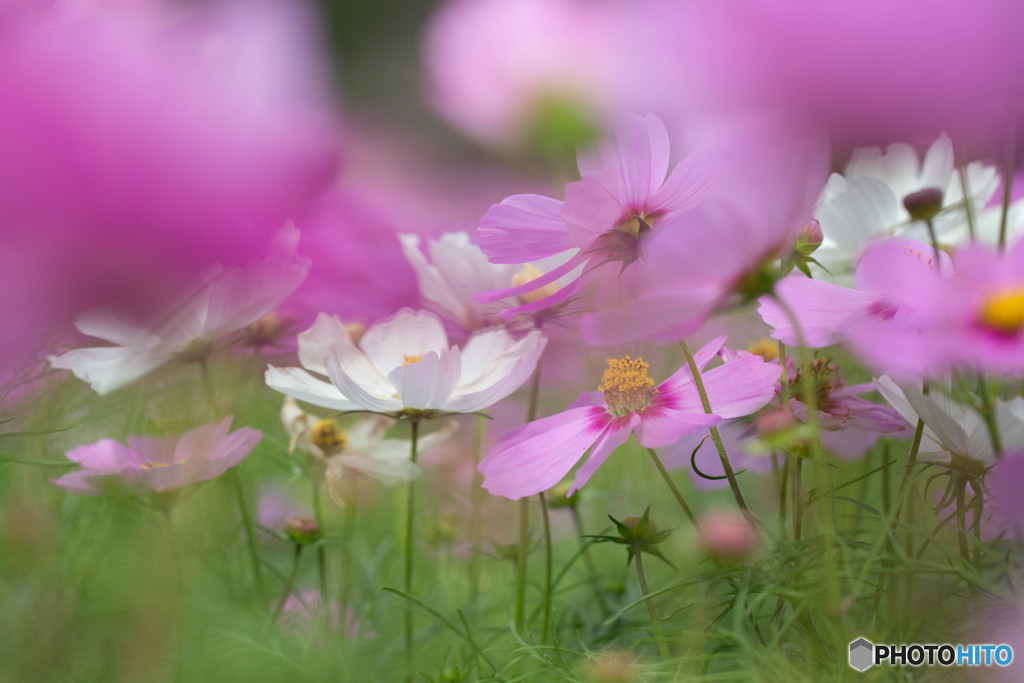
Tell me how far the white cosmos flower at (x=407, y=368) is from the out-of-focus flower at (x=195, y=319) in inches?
1.5

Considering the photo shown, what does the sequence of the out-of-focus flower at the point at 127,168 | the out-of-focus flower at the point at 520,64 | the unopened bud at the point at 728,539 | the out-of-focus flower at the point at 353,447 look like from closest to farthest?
the out-of-focus flower at the point at 127,168 → the unopened bud at the point at 728,539 → the out-of-focus flower at the point at 353,447 → the out-of-focus flower at the point at 520,64

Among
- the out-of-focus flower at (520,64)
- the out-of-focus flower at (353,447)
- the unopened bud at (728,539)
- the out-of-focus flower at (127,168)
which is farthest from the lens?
the out-of-focus flower at (520,64)

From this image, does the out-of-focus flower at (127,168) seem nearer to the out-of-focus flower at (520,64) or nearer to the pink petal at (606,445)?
the pink petal at (606,445)

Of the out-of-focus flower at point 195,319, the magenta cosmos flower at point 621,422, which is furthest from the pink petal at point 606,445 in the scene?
the out-of-focus flower at point 195,319

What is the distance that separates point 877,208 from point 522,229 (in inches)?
7.1

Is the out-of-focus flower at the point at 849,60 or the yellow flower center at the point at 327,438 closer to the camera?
the out-of-focus flower at the point at 849,60

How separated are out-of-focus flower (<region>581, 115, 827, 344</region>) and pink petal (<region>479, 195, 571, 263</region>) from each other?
0.06 meters

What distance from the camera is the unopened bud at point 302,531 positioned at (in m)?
0.35

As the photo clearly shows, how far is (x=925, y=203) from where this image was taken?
28 cm

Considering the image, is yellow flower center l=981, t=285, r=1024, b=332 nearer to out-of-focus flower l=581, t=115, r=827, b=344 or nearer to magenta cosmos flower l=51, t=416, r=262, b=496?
out-of-focus flower l=581, t=115, r=827, b=344

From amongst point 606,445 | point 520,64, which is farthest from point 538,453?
point 520,64

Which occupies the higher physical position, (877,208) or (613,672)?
(877,208)

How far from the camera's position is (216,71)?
134 mm

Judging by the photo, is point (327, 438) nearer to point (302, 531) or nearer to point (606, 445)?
point (302, 531)
